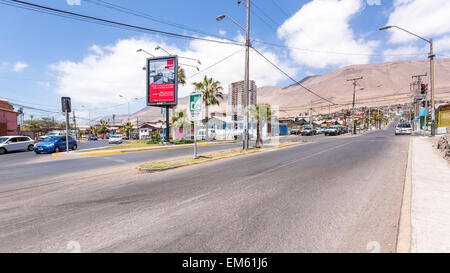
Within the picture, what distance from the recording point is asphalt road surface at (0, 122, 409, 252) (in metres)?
3.03

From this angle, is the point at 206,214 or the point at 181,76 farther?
the point at 181,76

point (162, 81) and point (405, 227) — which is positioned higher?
point (162, 81)

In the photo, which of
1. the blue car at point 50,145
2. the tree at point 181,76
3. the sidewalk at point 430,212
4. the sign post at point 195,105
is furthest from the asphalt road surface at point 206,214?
the tree at point 181,76

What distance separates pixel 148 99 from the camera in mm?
25984

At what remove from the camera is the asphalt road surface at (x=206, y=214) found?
3.03m

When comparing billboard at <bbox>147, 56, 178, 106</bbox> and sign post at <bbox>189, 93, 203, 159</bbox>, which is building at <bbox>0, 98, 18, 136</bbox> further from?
sign post at <bbox>189, 93, 203, 159</bbox>

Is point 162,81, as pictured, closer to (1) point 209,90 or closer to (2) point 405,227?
(1) point 209,90

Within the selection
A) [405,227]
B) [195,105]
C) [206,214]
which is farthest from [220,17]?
[405,227]

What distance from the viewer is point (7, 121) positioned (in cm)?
3650

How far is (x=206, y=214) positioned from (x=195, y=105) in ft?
27.2

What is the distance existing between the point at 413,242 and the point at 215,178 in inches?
204

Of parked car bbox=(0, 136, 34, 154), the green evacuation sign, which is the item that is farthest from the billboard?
the green evacuation sign
